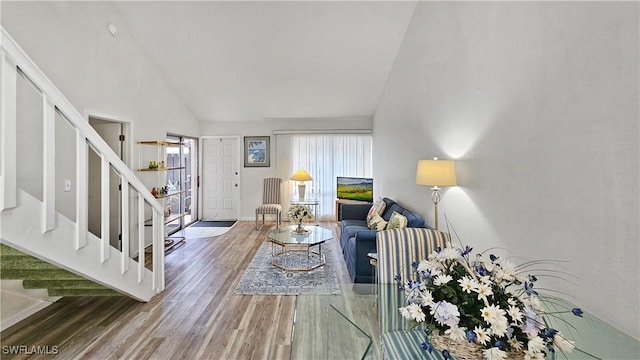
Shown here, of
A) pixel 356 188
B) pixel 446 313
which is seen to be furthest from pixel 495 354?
pixel 356 188

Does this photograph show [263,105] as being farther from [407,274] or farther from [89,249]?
[407,274]

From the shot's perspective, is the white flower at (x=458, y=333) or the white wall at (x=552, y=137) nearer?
the white flower at (x=458, y=333)

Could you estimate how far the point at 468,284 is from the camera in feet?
2.95

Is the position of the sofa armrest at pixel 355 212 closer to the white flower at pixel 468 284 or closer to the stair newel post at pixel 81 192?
the stair newel post at pixel 81 192

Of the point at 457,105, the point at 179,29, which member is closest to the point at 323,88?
the point at 179,29

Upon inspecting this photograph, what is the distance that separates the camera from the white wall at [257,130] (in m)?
6.41

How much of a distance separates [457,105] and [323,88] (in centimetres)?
321

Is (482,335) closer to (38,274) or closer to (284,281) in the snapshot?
(284,281)

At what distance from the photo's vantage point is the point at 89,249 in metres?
2.05

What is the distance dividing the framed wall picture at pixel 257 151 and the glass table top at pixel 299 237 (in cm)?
297

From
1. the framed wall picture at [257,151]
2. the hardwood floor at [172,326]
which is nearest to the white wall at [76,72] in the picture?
the hardwood floor at [172,326]

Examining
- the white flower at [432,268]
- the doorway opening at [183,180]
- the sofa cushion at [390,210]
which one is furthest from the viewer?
the doorway opening at [183,180]

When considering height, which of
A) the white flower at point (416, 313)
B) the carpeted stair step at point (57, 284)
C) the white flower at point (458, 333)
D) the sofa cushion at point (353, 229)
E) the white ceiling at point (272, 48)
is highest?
the white ceiling at point (272, 48)

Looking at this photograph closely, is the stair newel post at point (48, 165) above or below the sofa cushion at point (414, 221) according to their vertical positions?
above
